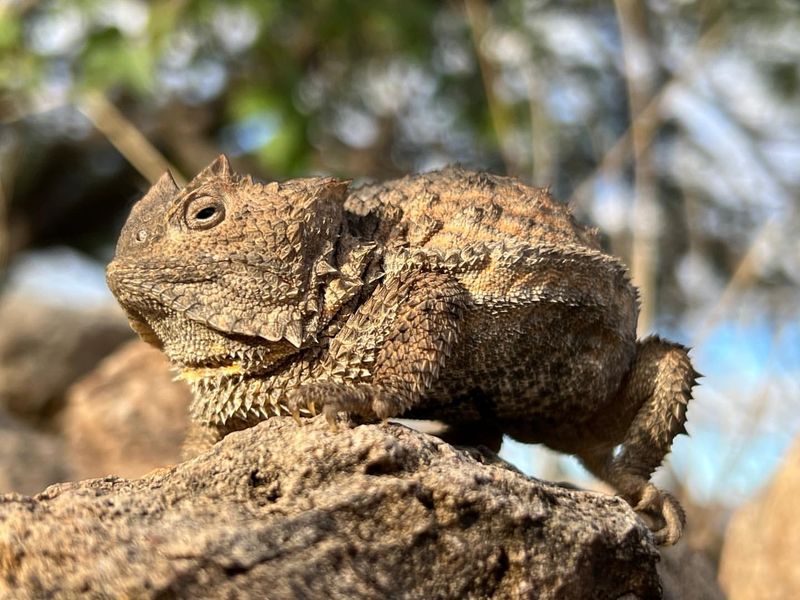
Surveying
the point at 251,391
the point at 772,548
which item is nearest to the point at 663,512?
the point at 251,391

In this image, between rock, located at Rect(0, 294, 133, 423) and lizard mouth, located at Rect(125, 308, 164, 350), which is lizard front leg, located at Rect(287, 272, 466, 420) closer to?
lizard mouth, located at Rect(125, 308, 164, 350)

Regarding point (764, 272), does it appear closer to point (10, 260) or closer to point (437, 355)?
point (437, 355)

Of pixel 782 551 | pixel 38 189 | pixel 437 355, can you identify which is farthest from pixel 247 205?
pixel 38 189

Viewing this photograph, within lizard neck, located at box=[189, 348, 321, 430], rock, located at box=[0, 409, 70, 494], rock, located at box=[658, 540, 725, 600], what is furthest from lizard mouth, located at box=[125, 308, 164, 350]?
rock, located at box=[0, 409, 70, 494]

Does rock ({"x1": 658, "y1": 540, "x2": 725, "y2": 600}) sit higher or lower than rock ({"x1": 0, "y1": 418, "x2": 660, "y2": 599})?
higher

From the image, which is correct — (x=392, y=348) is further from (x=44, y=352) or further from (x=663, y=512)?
(x=44, y=352)

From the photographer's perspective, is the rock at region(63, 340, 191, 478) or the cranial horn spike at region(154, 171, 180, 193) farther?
the rock at region(63, 340, 191, 478)

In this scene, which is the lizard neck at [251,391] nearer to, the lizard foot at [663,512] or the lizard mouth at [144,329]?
the lizard mouth at [144,329]

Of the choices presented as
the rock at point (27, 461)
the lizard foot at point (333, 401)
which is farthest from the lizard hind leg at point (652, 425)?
the rock at point (27, 461)
